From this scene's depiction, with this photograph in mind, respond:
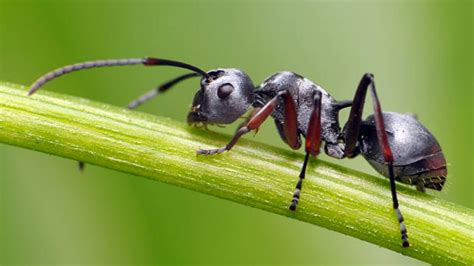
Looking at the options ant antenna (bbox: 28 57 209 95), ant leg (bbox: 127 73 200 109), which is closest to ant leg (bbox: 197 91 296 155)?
ant antenna (bbox: 28 57 209 95)

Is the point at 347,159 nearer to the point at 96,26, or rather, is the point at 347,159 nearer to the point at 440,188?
the point at 440,188

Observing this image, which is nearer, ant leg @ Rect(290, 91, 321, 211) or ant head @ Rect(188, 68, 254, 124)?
ant leg @ Rect(290, 91, 321, 211)

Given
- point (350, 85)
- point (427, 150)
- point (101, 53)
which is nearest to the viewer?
point (427, 150)

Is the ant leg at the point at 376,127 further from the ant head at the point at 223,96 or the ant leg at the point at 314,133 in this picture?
the ant head at the point at 223,96

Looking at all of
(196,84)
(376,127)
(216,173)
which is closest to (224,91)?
(196,84)

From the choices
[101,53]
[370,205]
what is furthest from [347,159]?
[101,53]

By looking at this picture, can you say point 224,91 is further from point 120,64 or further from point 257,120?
point 120,64

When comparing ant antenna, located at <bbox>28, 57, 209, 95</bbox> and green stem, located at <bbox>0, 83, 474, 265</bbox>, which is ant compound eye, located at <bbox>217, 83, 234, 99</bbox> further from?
green stem, located at <bbox>0, 83, 474, 265</bbox>

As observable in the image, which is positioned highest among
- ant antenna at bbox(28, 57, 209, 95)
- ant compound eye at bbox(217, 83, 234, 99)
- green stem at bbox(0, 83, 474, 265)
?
ant antenna at bbox(28, 57, 209, 95)
